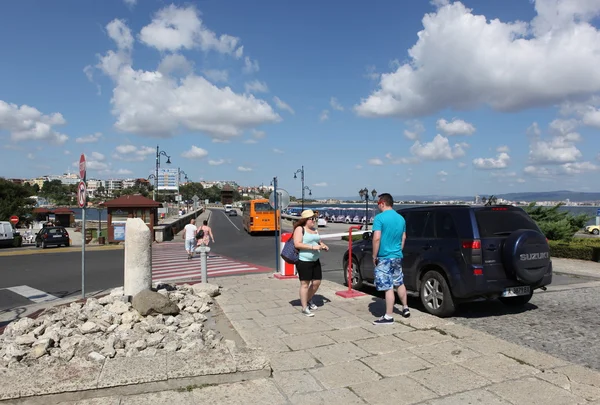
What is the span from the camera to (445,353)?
484cm

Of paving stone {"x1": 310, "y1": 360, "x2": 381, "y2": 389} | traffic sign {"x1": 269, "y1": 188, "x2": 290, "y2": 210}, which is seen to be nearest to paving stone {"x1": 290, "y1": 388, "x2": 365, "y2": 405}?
paving stone {"x1": 310, "y1": 360, "x2": 381, "y2": 389}

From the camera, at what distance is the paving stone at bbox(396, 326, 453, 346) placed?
17.2 ft

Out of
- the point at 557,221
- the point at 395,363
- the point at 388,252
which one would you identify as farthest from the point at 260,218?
the point at 395,363

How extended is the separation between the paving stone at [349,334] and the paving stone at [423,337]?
16.8 inches

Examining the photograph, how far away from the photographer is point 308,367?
4531 millimetres

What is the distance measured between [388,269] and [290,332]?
1630 mm

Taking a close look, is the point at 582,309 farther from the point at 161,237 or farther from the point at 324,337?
the point at 161,237

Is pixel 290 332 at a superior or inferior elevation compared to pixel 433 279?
inferior

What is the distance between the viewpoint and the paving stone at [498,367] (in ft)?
13.7

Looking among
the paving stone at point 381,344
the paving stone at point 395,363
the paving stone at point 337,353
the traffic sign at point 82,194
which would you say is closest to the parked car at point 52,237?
the traffic sign at point 82,194

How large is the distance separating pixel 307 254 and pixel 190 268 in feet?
31.5

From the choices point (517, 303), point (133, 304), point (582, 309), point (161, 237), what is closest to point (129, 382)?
point (133, 304)

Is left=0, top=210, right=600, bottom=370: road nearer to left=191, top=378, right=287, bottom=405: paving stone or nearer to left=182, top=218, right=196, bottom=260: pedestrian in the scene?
left=182, top=218, right=196, bottom=260: pedestrian

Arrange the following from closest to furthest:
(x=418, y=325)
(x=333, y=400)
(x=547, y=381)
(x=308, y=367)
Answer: (x=333, y=400), (x=547, y=381), (x=308, y=367), (x=418, y=325)
